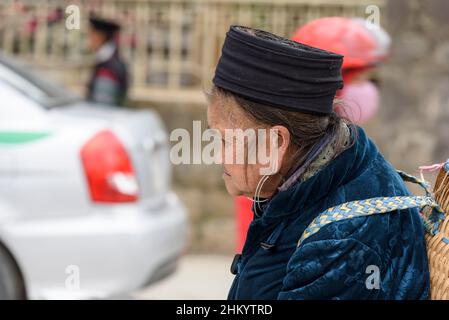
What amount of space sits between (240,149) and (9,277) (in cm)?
309

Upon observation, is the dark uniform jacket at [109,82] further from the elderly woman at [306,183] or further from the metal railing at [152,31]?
the elderly woman at [306,183]

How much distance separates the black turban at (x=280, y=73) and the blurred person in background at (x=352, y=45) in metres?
1.62

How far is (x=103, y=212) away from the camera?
14.8 ft

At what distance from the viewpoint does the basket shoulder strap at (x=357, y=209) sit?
5.08 ft

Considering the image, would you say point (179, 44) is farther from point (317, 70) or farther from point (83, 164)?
point (317, 70)

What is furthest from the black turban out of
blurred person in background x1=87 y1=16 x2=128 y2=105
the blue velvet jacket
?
blurred person in background x1=87 y1=16 x2=128 y2=105

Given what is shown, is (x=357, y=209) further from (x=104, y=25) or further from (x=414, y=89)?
(x=104, y=25)

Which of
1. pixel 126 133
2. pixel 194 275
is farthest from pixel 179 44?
pixel 126 133

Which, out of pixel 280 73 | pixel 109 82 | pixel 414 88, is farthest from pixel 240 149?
pixel 109 82

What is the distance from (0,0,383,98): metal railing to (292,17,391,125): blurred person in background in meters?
3.72

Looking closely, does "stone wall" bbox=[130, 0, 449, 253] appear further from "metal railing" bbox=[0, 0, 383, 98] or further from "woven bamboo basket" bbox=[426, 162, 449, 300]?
"woven bamboo basket" bbox=[426, 162, 449, 300]
